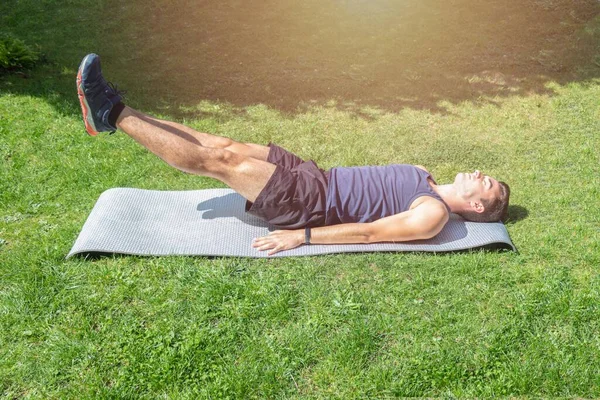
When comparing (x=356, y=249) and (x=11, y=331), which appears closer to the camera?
(x=11, y=331)

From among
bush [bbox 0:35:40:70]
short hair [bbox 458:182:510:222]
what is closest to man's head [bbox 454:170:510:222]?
short hair [bbox 458:182:510:222]

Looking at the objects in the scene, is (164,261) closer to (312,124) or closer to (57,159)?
(57,159)

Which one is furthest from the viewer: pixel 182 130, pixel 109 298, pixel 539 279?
pixel 182 130

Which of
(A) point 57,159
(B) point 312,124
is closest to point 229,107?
(B) point 312,124

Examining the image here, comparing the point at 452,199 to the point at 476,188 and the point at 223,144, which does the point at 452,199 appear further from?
the point at 223,144

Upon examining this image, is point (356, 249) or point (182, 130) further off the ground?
point (182, 130)

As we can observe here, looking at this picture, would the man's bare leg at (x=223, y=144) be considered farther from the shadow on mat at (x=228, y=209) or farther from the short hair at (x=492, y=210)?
the short hair at (x=492, y=210)

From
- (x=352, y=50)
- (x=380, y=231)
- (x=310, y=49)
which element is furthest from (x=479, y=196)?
(x=310, y=49)

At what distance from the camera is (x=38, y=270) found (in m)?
3.85

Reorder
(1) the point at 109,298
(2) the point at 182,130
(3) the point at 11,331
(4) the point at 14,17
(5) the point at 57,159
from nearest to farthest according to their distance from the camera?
(3) the point at 11,331 → (1) the point at 109,298 → (2) the point at 182,130 → (5) the point at 57,159 → (4) the point at 14,17

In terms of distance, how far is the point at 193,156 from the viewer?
3.88 metres

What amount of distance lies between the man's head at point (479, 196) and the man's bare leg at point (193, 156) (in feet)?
4.84

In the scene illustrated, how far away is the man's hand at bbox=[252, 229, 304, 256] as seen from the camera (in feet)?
13.4

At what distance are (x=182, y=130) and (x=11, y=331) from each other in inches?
69.1
